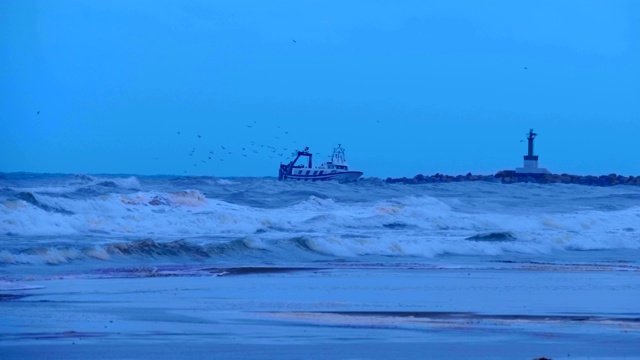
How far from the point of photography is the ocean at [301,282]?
10.6m

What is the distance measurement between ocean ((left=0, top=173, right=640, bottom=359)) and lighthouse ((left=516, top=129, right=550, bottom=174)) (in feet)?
115

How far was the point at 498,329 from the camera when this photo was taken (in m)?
11.7

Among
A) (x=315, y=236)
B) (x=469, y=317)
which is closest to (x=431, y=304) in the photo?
(x=469, y=317)

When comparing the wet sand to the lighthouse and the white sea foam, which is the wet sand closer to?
the white sea foam

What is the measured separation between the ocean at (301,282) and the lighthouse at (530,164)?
35163 mm

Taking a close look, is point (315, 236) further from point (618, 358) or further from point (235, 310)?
point (618, 358)

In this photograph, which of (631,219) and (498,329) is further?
(631,219)

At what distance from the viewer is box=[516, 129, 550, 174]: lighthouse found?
245 ft

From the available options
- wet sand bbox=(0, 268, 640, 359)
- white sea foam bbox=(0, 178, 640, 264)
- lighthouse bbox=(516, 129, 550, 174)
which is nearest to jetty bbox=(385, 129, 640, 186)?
lighthouse bbox=(516, 129, 550, 174)

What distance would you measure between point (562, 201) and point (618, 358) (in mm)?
40123

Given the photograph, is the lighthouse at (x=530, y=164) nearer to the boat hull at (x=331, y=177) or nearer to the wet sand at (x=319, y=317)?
the boat hull at (x=331, y=177)

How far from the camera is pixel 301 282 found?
56.5 feet

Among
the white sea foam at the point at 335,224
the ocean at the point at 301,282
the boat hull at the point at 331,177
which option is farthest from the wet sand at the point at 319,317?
the boat hull at the point at 331,177

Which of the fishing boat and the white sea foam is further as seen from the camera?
the fishing boat
